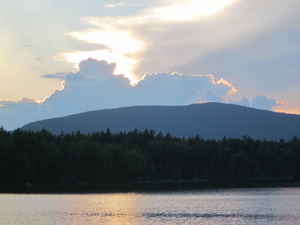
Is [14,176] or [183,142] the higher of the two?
[183,142]

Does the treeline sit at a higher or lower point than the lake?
higher

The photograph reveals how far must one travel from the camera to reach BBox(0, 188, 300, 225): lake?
2537 inches

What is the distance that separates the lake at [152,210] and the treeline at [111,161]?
174 feet

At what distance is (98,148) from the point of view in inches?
6654

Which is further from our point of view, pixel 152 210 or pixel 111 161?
pixel 111 161

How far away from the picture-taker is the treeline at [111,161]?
148000 millimetres

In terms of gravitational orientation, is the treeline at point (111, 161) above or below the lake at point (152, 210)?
above

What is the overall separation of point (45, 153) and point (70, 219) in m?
91.2

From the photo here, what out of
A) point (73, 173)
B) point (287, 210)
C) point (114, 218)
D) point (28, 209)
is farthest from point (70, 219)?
point (73, 173)

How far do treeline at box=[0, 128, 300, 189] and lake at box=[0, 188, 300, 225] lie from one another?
52.9m

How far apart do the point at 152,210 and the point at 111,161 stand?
305ft

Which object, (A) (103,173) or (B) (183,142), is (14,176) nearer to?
(A) (103,173)

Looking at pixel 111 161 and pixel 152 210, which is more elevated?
pixel 111 161

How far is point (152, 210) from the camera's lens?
76625 millimetres
